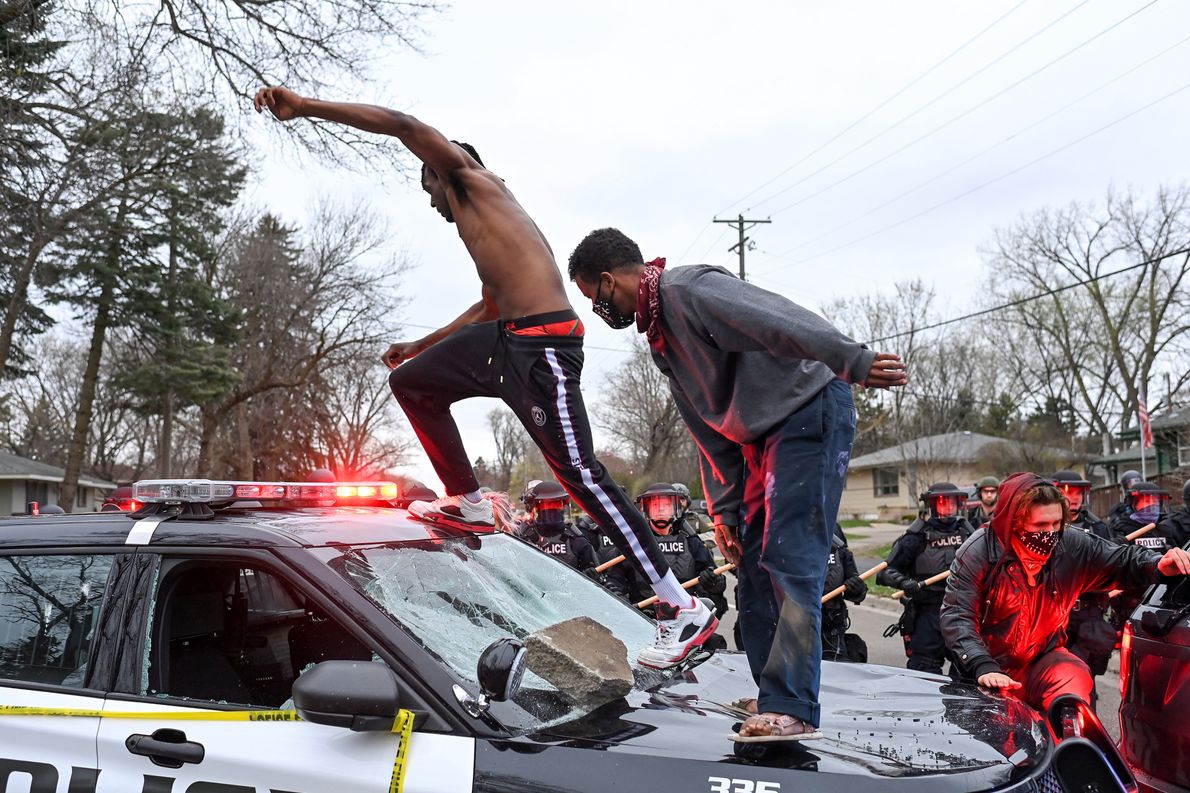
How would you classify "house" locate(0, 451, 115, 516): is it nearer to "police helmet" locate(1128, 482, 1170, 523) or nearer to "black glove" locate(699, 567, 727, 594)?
"black glove" locate(699, 567, 727, 594)

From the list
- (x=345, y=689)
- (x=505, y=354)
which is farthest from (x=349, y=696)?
(x=505, y=354)

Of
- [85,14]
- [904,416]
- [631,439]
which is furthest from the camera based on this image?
[631,439]

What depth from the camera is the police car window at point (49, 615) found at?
2.89 m

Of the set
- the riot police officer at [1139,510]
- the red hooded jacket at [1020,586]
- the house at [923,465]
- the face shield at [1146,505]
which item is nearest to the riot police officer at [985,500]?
the riot police officer at [1139,510]

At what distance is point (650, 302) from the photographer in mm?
3248

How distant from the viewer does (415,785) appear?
92.4 inches

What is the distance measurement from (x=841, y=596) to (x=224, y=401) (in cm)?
2916

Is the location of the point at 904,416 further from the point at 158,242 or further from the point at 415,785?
the point at 415,785

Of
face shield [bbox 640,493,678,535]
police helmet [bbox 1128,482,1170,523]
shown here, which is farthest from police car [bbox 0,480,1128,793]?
police helmet [bbox 1128,482,1170,523]

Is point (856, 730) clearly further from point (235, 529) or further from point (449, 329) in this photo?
point (449, 329)

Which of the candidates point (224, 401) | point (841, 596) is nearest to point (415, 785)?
point (841, 596)

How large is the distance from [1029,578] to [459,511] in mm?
2399

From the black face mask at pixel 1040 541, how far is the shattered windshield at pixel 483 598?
1697 millimetres

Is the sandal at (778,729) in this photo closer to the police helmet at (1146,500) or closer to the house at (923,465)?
the police helmet at (1146,500)
